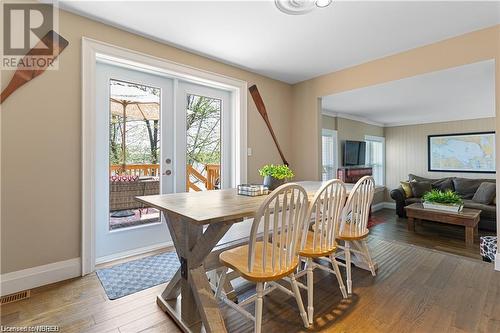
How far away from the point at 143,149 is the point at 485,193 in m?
5.98

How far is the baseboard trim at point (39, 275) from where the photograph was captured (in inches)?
75.0

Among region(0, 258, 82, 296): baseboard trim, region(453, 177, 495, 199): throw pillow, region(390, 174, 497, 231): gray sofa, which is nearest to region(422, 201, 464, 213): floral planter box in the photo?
region(390, 174, 497, 231): gray sofa

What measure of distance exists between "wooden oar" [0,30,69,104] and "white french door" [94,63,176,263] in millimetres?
361

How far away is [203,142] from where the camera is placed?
3225 mm

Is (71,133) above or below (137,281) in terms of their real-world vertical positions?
above

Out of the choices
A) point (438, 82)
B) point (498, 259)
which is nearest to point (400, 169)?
point (438, 82)

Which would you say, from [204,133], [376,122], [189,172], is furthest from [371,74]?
[376,122]

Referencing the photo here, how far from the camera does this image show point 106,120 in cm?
251

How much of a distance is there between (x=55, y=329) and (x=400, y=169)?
7439 millimetres

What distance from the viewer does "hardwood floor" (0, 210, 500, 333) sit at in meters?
1.57

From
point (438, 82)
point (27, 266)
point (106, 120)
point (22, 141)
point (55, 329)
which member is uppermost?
point (438, 82)

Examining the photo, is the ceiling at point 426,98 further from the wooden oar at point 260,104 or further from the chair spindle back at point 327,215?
the chair spindle back at point 327,215

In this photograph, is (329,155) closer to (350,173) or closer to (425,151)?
(350,173)

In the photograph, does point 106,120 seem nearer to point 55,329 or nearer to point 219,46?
point 219,46
